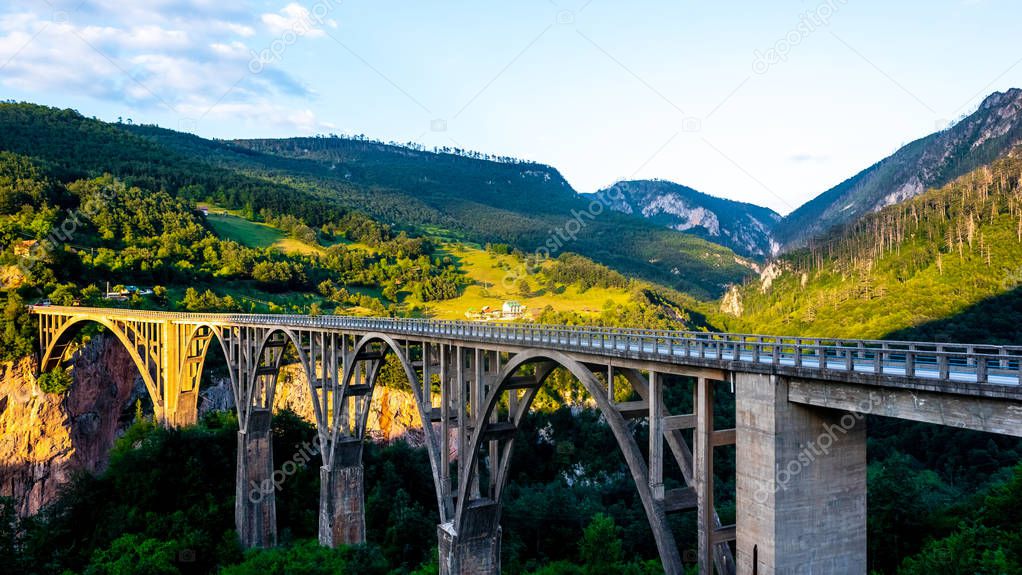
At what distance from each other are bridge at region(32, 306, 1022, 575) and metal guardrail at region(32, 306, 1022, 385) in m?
0.07

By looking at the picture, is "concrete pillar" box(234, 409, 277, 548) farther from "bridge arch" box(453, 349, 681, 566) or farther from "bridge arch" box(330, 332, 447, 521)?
"bridge arch" box(453, 349, 681, 566)

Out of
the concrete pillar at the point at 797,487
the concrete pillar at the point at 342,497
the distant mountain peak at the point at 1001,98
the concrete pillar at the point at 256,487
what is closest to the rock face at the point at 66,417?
the concrete pillar at the point at 256,487

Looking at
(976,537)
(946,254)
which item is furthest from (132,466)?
(946,254)

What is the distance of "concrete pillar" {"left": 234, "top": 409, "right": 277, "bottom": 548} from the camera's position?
137 ft

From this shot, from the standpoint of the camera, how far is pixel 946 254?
10288cm

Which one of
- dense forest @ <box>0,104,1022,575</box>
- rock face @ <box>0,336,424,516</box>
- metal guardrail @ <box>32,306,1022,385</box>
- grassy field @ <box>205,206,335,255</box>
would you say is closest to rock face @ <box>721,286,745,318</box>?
dense forest @ <box>0,104,1022,575</box>

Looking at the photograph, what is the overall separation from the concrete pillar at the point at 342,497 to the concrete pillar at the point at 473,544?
34.4ft

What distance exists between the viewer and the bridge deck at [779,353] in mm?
11250

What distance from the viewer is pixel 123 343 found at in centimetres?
5259

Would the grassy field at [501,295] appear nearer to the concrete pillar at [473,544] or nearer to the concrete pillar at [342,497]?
the concrete pillar at [342,497]

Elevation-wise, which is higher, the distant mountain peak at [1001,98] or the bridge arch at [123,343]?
the distant mountain peak at [1001,98]

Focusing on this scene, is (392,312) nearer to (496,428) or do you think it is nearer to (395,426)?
(395,426)

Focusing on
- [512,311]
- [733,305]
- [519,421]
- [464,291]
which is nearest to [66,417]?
[519,421]

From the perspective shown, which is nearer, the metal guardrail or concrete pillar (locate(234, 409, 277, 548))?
the metal guardrail
